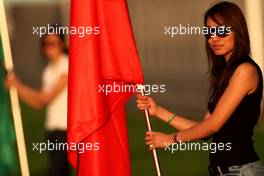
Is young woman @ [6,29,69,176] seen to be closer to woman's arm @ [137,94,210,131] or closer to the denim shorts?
woman's arm @ [137,94,210,131]

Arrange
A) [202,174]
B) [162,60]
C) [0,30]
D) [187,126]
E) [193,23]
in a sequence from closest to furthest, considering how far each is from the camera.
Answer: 1. [187,126]
2. [0,30]
3. [202,174]
4. [193,23]
5. [162,60]

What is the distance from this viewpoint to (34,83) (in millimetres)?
25172

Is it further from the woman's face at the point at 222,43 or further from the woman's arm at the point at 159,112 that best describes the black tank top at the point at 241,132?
the woman's arm at the point at 159,112

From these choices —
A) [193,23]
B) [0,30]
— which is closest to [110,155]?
[0,30]

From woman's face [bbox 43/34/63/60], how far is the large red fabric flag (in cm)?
146

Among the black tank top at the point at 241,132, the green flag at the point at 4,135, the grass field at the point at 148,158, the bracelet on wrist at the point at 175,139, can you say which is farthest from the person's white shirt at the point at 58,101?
the grass field at the point at 148,158

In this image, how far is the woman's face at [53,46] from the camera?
5.97 meters

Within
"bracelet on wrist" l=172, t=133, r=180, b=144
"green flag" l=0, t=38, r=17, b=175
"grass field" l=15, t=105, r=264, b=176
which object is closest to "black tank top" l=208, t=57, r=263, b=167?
"bracelet on wrist" l=172, t=133, r=180, b=144

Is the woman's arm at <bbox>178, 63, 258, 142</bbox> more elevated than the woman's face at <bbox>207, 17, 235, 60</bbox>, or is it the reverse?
the woman's face at <bbox>207, 17, 235, 60</bbox>

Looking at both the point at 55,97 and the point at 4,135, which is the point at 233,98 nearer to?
the point at 55,97

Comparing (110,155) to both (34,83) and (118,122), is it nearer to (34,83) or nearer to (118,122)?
(118,122)

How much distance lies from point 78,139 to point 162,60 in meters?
12.4

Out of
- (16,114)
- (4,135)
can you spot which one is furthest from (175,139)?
(4,135)

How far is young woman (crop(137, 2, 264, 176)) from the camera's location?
3.83 metres
